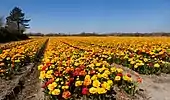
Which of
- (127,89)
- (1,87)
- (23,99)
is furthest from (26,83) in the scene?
(127,89)

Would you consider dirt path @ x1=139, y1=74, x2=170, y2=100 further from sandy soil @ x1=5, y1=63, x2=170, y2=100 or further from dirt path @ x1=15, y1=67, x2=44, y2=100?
dirt path @ x1=15, y1=67, x2=44, y2=100

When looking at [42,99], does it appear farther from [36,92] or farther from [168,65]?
[168,65]

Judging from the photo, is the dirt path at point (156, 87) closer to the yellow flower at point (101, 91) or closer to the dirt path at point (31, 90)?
the yellow flower at point (101, 91)

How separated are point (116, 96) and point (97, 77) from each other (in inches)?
29.2

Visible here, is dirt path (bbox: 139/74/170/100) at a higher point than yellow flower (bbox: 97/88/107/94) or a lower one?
lower

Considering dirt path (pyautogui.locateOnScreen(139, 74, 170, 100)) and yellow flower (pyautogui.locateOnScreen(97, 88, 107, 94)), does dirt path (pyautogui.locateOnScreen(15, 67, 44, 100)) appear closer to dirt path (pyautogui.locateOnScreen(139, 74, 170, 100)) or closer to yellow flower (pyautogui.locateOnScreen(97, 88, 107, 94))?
yellow flower (pyautogui.locateOnScreen(97, 88, 107, 94))

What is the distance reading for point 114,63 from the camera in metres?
16.0

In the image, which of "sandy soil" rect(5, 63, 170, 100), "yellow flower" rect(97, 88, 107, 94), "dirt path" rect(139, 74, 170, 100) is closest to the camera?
"yellow flower" rect(97, 88, 107, 94)

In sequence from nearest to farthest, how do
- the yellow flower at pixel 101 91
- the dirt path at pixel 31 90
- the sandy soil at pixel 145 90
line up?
the yellow flower at pixel 101 91 → the sandy soil at pixel 145 90 → the dirt path at pixel 31 90

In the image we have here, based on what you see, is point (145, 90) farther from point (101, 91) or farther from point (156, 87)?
point (101, 91)

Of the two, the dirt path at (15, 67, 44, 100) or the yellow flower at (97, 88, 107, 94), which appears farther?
the dirt path at (15, 67, 44, 100)

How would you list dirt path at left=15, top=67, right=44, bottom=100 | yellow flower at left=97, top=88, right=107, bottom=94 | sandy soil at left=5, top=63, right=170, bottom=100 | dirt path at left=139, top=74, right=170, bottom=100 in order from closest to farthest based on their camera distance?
yellow flower at left=97, top=88, right=107, bottom=94 → sandy soil at left=5, top=63, right=170, bottom=100 → dirt path at left=139, top=74, right=170, bottom=100 → dirt path at left=15, top=67, right=44, bottom=100

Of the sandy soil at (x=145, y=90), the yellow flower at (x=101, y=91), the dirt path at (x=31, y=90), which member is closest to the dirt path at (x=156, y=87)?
the sandy soil at (x=145, y=90)

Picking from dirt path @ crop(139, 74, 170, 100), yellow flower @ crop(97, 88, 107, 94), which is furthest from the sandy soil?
yellow flower @ crop(97, 88, 107, 94)
